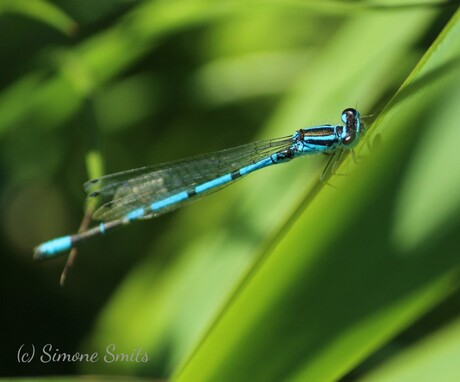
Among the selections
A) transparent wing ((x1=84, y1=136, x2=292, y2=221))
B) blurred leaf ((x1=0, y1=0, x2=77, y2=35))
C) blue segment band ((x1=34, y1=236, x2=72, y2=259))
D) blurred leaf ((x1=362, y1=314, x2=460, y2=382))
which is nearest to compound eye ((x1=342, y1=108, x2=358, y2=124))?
transparent wing ((x1=84, y1=136, x2=292, y2=221))

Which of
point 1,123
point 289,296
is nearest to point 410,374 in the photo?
point 289,296

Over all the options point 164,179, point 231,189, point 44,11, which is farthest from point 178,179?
point 44,11

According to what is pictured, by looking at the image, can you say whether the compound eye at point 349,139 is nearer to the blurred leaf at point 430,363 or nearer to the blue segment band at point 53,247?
the blurred leaf at point 430,363

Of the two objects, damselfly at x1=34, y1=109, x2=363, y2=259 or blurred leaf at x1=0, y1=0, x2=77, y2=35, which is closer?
blurred leaf at x1=0, y1=0, x2=77, y2=35

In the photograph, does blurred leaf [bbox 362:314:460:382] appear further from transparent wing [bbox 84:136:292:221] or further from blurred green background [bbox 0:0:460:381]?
transparent wing [bbox 84:136:292:221]

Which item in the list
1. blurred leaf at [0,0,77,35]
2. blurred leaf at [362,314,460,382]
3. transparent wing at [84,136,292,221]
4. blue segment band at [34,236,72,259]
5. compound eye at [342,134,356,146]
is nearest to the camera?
blurred leaf at [362,314,460,382]

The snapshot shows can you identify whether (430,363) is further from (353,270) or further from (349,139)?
(349,139)
